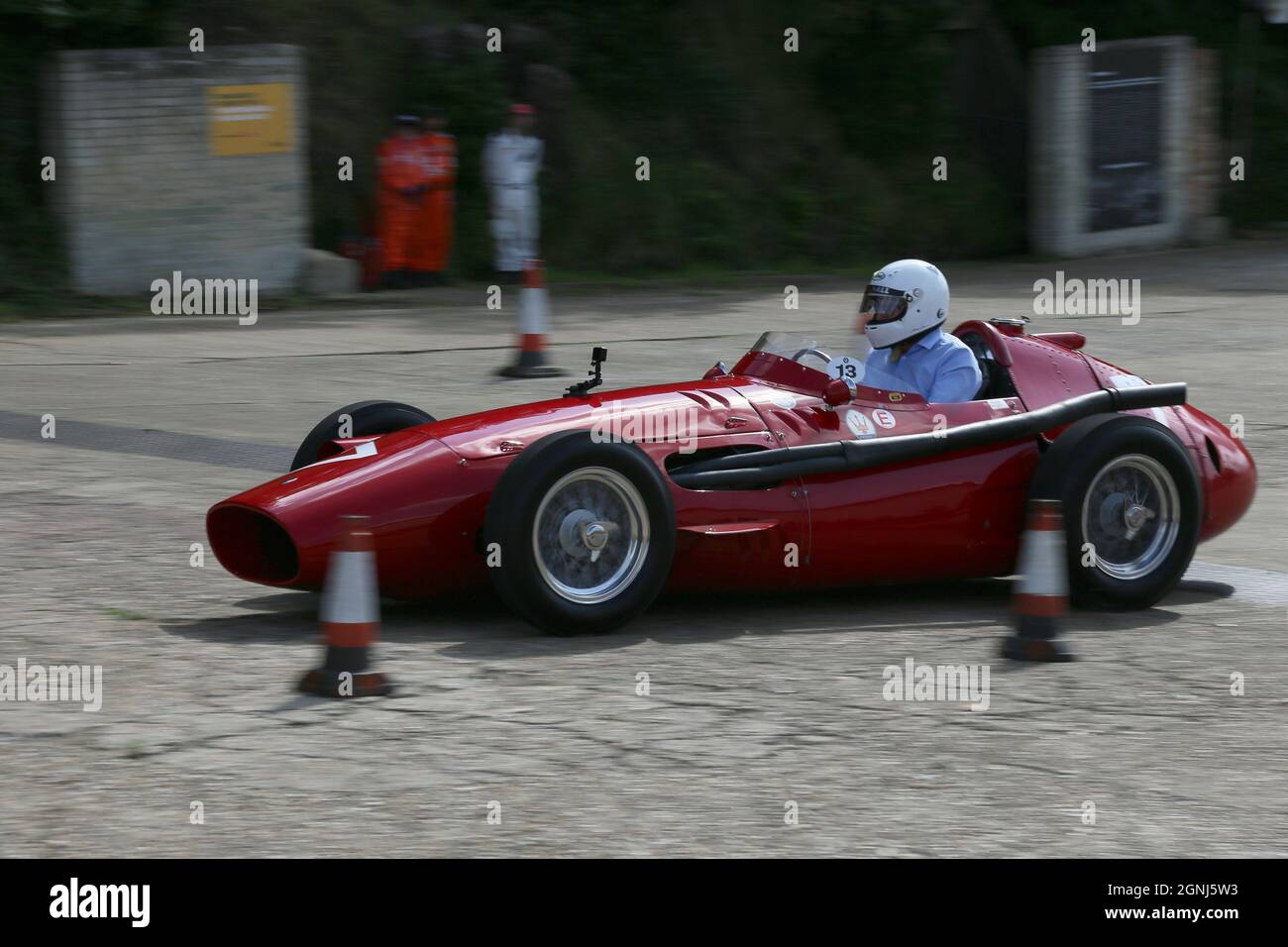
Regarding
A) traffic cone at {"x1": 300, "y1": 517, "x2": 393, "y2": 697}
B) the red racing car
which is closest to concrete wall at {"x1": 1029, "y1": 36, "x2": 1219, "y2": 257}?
the red racing car

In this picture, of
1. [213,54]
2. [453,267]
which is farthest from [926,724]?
[453,267]

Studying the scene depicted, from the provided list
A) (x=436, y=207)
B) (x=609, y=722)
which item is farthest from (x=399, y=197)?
(x=609, y=722)

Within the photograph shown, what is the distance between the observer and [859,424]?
7.38 m

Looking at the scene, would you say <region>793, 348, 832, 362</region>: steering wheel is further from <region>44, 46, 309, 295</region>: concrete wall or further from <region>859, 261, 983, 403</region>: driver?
<region>44, 46, 309, 295</region>: concrete wall

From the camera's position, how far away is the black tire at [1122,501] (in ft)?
24.1

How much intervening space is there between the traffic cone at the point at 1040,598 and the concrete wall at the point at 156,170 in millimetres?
11958

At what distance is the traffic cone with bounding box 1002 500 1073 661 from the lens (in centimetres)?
659

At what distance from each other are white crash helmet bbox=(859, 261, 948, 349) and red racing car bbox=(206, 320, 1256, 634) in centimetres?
24

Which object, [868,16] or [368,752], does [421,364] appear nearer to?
[368,752]

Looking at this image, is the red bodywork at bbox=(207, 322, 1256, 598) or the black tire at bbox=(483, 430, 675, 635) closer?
the black tire at bbox=(483, 430, 675, 635)

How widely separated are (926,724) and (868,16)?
1879 cm

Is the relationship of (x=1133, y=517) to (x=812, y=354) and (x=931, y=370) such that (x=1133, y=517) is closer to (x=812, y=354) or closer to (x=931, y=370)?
(x=931, y=370)

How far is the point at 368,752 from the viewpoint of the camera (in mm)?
5273

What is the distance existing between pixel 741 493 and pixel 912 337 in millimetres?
1339
